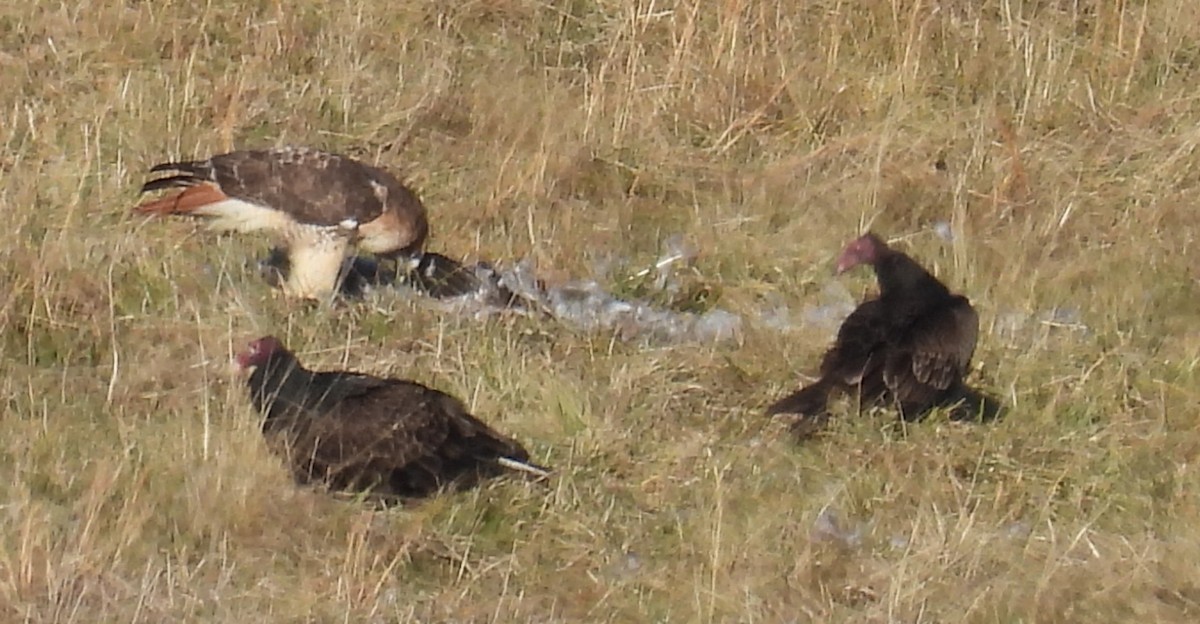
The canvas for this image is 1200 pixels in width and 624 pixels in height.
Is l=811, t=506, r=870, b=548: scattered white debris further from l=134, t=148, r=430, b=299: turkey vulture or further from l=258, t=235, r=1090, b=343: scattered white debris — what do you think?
l=134, t=148, r=430, b=299: turkey vulture

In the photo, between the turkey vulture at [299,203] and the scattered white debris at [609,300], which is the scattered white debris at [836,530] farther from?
the turkey vulture at [299,203]

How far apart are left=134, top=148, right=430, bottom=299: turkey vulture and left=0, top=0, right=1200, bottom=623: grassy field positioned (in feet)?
0.45

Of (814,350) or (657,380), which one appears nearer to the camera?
(657,380)

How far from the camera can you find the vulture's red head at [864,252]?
650 cm

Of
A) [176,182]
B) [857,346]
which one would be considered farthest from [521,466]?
[176,182]

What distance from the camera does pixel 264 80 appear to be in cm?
786

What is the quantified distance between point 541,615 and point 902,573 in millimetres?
814

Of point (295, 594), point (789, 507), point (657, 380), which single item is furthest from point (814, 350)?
point (295, 594)

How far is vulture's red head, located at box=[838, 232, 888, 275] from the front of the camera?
21.3 ft

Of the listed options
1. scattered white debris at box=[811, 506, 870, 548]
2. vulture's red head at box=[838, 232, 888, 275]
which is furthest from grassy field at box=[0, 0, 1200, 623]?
vulture's red head at box=[838, 232, 888, 275]

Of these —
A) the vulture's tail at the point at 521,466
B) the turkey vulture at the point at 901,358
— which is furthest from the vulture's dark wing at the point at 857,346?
the vulture's tail at the point at 521,466

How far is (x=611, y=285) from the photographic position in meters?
6.86

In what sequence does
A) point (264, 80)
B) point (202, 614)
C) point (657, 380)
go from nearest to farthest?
1. point (202, 614)
2. point (657, 380)
3. point (264, 80)

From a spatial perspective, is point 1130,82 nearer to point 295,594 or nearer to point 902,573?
point 902,573
